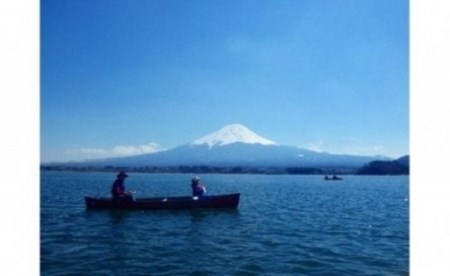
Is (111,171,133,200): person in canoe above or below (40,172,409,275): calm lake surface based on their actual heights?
above

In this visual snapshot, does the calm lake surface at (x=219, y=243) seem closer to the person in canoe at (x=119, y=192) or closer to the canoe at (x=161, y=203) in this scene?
the canoe at (x=161, y=203)

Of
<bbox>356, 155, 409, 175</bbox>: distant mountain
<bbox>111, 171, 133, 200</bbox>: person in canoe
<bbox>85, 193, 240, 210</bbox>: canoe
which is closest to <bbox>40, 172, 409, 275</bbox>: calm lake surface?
<bbox>85, 193, 240, 210</bbox>: canoe

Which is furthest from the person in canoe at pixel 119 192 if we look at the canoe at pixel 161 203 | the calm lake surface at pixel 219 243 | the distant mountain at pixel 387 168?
the distant mountain at pixel 387 168

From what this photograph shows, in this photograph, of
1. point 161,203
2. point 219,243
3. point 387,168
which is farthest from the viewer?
point 387,168

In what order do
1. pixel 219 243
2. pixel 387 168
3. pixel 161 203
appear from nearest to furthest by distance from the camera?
1. pixel 219 243
2. pixel 161 203
3. pixel 387 168

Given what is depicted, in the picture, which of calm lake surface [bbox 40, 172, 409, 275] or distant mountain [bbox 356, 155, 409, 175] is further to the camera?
distant mountain [bbox 356, 155, 409, 175]

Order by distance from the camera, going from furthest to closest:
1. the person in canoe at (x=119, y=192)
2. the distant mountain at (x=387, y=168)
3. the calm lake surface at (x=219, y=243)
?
1. the distant mountain at (x=387, y=168)
2. the person in canoe at (x=119, y=192)
3. the calm lake surface at (x=219, y=243)

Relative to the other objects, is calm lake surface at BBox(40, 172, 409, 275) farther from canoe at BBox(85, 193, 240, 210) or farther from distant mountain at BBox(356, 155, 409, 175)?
distant mountain at BBox(356, 155, 409, 175)

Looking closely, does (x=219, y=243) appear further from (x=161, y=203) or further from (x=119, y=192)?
(x=119, y=192)

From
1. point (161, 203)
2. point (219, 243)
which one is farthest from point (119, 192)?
point (219, 243)

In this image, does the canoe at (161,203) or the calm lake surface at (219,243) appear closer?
the calm lake surface at (219,243)
